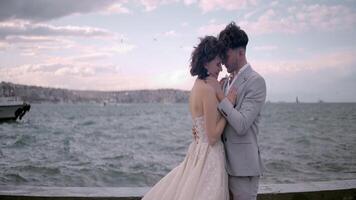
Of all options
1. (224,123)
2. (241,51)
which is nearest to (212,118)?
(224,123)

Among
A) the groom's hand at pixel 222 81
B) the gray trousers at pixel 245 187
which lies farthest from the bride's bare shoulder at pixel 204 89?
the gray trousers at pixel 245 187

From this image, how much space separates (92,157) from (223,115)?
15.2m

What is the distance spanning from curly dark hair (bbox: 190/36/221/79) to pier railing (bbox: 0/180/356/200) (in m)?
1.57

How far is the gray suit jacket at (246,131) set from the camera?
9.80 feet

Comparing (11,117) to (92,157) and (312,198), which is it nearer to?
(92,157)

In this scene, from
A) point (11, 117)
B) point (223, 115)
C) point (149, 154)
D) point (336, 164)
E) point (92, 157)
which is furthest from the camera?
point (11, 117)

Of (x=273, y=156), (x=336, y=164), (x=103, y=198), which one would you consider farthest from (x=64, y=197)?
(x=273, y=156)

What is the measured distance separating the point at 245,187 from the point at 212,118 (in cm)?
52

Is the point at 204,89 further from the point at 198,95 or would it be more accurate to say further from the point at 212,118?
the point at 212,118

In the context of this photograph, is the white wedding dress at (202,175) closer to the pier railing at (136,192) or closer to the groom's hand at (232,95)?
the groom's hand at (232,95)

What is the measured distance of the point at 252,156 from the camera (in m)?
3.05

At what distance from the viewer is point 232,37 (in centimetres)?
299

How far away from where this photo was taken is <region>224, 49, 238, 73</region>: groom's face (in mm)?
3057

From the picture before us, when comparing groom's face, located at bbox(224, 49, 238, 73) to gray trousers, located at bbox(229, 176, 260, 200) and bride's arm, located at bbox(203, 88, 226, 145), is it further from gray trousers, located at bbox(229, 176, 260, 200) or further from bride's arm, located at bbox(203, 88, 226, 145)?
gray trousers, located at bbox(229, 176, 260, 200)
